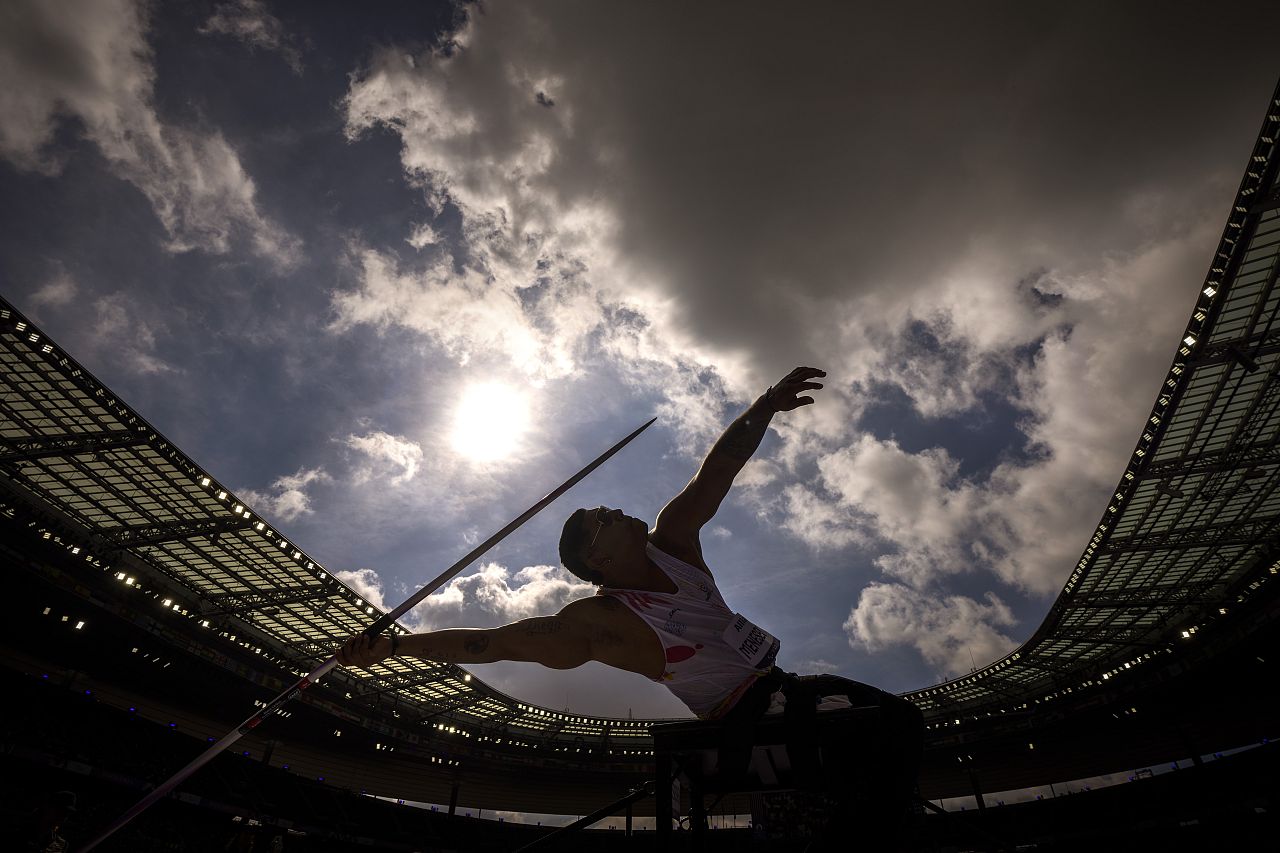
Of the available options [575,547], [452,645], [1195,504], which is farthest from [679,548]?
[1195,504]

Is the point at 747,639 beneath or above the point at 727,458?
beneath

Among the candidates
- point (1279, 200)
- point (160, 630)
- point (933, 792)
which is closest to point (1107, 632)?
point (933, 792)

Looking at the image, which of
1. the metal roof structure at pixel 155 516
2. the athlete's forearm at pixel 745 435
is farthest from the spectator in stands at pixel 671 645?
the metal roof structure at pixel 155 516

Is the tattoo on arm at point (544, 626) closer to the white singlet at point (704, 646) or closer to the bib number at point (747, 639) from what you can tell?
the white singlet at point (704, 646)

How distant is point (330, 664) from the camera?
294 centimetres

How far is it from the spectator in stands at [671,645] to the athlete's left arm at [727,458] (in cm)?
9

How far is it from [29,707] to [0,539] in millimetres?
6536

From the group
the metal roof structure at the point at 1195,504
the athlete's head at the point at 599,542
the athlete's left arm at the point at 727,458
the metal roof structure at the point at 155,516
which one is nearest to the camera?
the athlete's head at the point at 599,542

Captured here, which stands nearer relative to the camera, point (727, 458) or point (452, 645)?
point (452, 645)

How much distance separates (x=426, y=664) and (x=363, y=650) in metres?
25.8

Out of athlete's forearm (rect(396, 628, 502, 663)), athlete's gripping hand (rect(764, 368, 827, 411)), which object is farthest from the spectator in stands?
athlete's gripping hand (rect(764, 368, 827, 411))

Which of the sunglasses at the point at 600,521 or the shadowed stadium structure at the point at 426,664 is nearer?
the sunglasses at the point at 600,521

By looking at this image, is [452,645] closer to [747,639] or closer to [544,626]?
[544,626]

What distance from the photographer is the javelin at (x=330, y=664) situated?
2.62m
